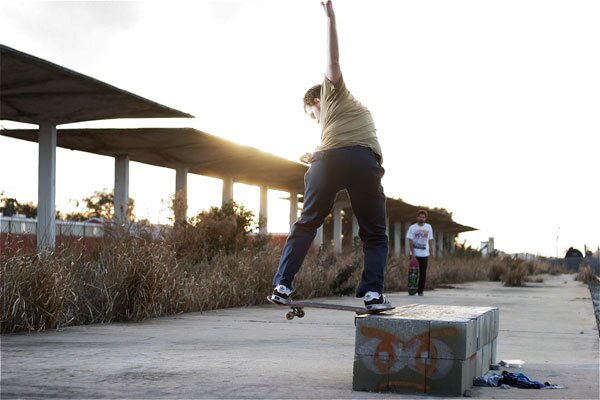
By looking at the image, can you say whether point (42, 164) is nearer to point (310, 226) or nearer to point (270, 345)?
point (270, 345)

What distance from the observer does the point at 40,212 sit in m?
17.9

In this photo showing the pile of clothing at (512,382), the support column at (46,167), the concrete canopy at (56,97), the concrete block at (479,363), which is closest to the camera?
the pile of clothing at (512,382)

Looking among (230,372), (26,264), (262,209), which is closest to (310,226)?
(230,372)

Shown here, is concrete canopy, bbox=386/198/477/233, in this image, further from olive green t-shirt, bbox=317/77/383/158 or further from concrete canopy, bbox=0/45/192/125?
olive green t-shirt, bbox=317/77/383/158

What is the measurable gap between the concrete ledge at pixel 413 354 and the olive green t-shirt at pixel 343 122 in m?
1.19

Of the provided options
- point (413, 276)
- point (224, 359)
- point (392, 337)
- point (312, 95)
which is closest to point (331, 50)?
point (312, 95)

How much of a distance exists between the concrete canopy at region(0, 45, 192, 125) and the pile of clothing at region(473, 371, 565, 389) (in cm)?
925

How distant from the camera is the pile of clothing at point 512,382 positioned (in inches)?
189

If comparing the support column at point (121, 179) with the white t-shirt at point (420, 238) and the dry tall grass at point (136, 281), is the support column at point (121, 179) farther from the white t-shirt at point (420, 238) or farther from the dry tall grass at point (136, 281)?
the white t-shirt at point (420, 238)

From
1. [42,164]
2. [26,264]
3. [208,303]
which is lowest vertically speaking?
[208,303]

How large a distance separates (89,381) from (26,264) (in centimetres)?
312

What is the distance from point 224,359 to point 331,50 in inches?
89.0

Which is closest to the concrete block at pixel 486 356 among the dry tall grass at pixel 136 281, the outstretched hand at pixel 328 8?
the outstretched hand at pixel 328 8

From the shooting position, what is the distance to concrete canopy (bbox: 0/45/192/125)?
43.1 feet
